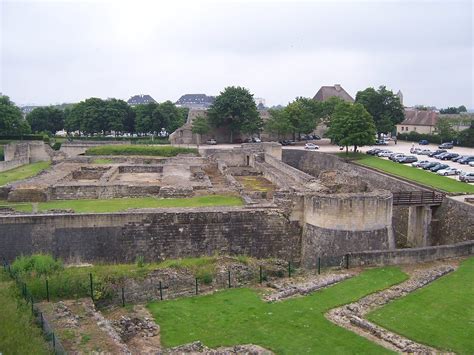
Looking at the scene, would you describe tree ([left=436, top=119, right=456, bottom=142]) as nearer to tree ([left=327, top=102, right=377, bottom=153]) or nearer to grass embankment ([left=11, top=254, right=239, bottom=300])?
tree ([left=327, top=102, right=377, bottom=153])

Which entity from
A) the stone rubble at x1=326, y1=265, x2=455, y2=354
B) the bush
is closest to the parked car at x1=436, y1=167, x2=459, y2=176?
the stone rubble at x1=326, y1=265, x2=455, y2=354

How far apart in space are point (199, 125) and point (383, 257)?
4435 centimetres

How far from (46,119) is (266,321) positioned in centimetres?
7196

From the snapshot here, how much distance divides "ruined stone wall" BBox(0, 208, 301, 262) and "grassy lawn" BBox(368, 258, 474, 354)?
748 centimetres

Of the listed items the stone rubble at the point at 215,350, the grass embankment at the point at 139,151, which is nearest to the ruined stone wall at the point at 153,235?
the stone rubble at the point at 215,350

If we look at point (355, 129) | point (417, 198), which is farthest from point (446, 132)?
point (417, 198)

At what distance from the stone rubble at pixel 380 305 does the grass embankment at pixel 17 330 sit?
8.09 m

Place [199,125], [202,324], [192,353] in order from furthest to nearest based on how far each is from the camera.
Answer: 1. [199,125]
2. [202,324]
3. [192,353]

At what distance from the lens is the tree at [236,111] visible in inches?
2421

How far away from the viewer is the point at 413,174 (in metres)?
37.3

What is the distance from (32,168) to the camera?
43531 millimetres

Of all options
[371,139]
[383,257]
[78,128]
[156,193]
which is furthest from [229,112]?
[383,257]

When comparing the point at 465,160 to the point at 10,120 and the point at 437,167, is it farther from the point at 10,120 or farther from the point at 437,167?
the point at 10,120

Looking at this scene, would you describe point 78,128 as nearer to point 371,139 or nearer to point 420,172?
point 371,139
